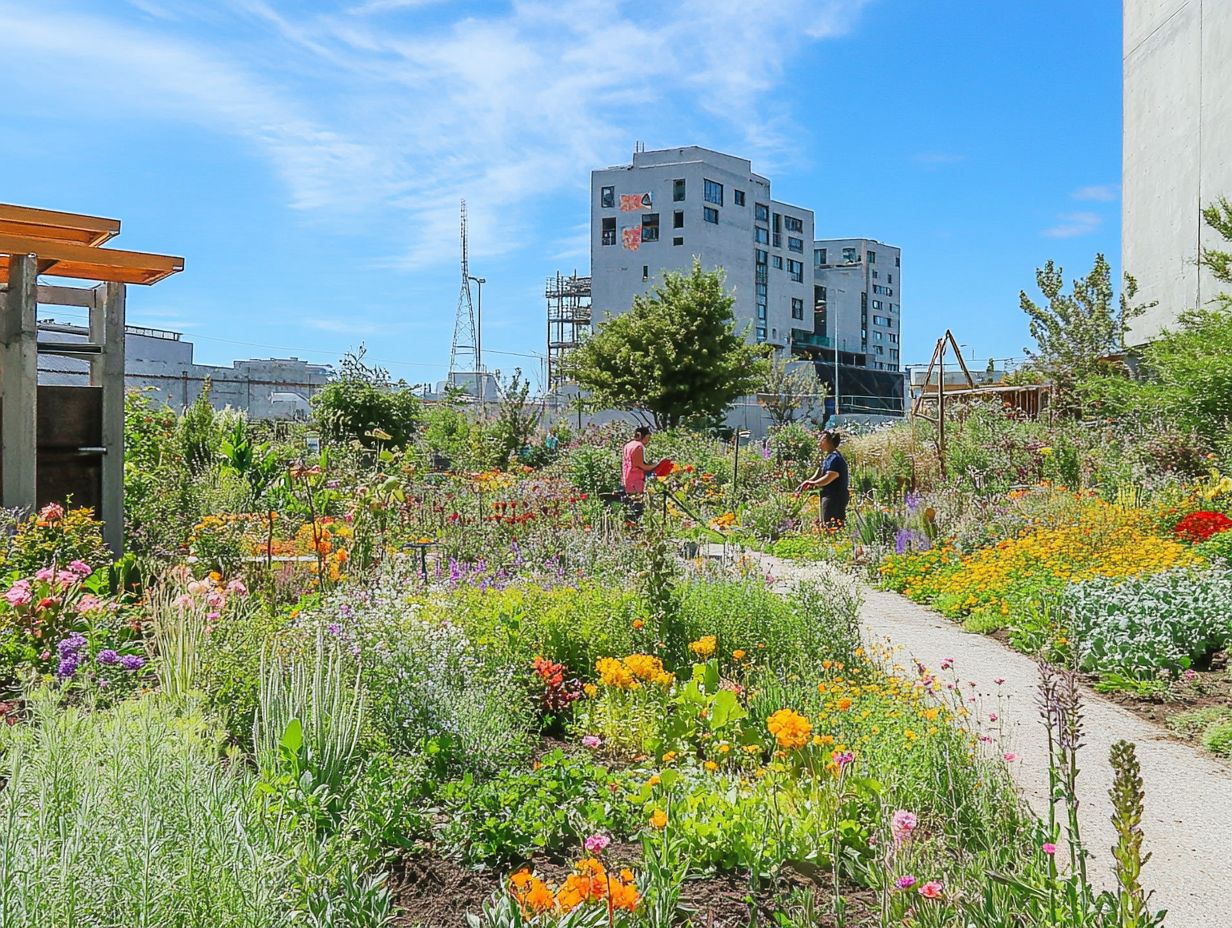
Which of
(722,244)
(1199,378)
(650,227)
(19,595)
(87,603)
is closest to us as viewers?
(19,595)

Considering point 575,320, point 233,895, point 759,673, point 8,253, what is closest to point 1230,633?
point 759,673

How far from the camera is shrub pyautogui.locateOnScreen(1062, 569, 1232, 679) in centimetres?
625

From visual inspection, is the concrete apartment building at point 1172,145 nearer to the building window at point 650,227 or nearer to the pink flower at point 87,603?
the pink flower at point 87,603

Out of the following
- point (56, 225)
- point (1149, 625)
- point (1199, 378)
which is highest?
point (56, 225)

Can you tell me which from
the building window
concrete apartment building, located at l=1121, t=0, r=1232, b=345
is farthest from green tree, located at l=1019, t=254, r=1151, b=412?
the building window

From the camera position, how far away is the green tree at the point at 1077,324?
23.0 meters

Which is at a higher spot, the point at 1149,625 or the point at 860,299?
the point at 860,299

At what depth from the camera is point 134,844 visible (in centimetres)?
226

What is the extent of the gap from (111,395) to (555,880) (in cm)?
685

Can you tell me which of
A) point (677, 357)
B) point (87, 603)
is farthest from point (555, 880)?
point (677, 357)

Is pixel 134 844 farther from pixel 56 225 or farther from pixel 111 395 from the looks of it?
pixel 56 225

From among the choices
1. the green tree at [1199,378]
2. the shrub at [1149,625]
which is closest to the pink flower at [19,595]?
the shrub at [1149,625]

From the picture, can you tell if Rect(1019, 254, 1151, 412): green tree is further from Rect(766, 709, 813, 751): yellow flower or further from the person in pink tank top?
Rect(766, 709, 813, 751): yellow flower

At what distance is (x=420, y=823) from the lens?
3.18 metres
